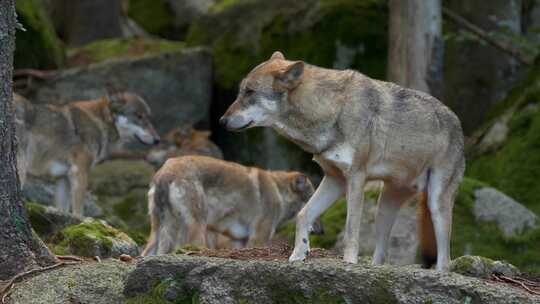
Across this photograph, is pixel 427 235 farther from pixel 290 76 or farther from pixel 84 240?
pixel 84 240

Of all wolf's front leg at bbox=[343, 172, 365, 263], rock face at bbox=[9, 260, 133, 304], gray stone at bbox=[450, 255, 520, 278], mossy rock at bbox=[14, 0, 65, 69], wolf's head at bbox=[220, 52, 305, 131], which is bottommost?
rock face at bbox=[9, 260, 133, 304]

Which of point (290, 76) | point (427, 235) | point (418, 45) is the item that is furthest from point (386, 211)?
point (418, 45)

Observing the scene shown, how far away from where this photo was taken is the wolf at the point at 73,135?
15203mm

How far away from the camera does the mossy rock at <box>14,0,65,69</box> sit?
1995 cm

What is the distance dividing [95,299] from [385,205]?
10.0ft

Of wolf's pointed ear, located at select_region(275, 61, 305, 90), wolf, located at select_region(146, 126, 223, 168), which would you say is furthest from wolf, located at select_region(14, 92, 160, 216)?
wolf's pointed ear, located at select_region(275, 61, 305, 90)

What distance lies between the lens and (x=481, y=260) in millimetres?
8453

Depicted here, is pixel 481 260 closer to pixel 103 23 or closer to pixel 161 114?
pixel 161 114

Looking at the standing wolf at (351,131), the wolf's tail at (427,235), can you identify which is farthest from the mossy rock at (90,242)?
the wolf's tail at (427,235)

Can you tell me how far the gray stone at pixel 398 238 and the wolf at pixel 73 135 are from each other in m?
3.62

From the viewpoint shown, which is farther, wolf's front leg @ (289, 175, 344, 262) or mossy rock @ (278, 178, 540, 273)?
mossy rock @ (278, 178, 540, 273)

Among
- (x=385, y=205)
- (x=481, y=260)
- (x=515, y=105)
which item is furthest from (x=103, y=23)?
(x=481, y=260)

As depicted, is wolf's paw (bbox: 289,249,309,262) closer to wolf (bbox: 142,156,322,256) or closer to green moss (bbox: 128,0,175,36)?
wolf (bbox: 142,156,322,256)

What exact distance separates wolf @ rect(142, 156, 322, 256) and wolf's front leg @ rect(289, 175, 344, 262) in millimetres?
3407
